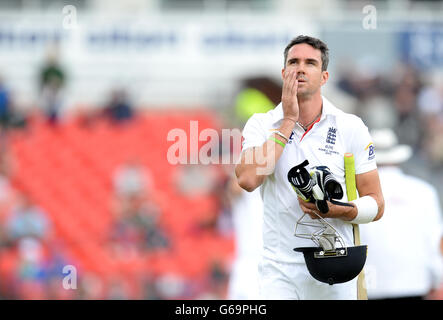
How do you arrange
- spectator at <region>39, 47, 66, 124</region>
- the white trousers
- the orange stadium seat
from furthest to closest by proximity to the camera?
1. spectator at <region>39, 47, 66, 124</region>
2. the orange stadium seat
3. the white trousers

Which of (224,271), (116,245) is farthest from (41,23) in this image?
(224,271)

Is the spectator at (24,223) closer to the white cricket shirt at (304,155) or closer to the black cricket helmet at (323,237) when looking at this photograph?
the white cricket shirt at (304,155)

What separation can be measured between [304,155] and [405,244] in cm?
200

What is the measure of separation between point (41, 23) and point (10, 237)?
4.52 metres

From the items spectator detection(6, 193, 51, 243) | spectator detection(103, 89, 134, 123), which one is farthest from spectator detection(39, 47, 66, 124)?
A: spectator detection(6, 193, 51, 243)

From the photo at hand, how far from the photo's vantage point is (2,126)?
50.6 feet

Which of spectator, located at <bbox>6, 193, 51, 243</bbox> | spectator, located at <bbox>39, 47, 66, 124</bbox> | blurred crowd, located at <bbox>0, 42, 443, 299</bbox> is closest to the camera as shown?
blurred crowd, located at <bbox>0, 42, 443, 299</bbox>

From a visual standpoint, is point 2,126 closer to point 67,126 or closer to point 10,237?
point 67,126

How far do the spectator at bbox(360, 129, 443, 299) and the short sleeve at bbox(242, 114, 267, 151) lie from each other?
183 cm

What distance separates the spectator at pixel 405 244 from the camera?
615cm

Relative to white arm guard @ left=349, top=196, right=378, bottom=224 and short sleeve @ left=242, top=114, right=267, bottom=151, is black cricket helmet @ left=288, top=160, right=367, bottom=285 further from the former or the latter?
short sleeve @ left=242, top=114, right=267, bottom=151

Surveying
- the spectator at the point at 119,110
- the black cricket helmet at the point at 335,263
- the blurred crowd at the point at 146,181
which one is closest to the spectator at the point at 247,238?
the black cricket helmet at the point at 335,263

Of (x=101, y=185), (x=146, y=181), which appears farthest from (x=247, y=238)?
(x=101, y=185)

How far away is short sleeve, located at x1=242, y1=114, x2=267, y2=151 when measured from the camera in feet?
14.6
